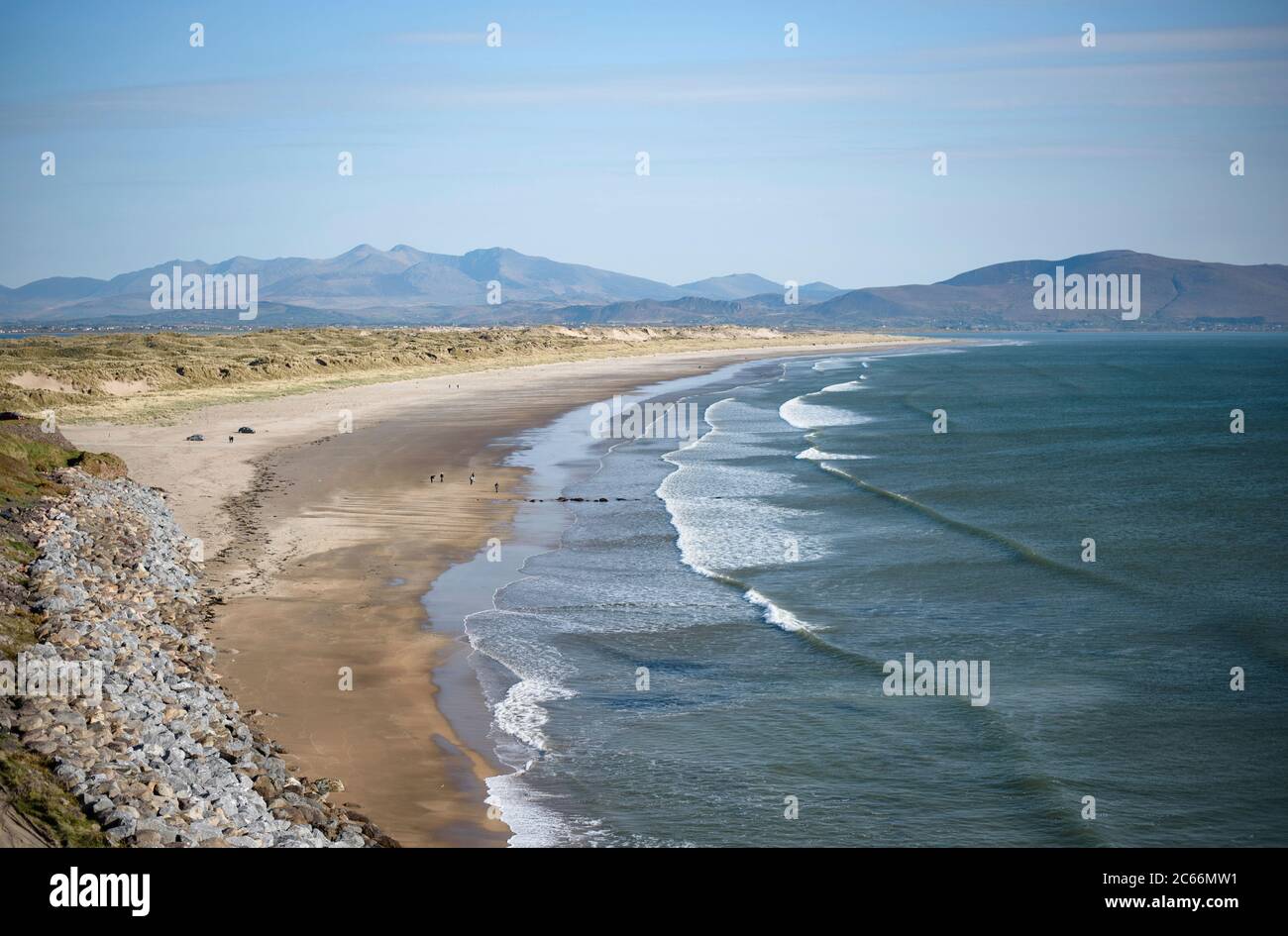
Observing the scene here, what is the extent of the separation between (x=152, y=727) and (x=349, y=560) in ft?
34.4

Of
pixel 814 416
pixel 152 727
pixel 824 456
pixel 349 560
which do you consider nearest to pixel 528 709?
pixel 152 727

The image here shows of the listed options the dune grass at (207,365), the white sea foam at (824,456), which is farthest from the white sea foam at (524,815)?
the dune grass at (207,365)

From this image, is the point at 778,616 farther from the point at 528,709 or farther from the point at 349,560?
the point at 349,560

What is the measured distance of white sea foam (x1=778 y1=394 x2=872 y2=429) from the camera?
4838 centimetres

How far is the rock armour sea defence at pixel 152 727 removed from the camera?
327 inches

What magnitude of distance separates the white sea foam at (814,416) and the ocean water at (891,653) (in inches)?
530

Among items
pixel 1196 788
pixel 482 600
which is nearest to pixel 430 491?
pixel 482 600

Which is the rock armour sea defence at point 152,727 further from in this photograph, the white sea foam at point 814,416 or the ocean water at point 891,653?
the white sea foam at point 814,416

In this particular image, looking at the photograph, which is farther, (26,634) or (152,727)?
(26,634)

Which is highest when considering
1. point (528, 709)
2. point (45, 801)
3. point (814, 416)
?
point (814, 416)

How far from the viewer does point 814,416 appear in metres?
51.8

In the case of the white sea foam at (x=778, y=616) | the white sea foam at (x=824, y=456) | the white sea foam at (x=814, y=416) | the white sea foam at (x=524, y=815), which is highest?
the white sea foam at (x=814, y=416)

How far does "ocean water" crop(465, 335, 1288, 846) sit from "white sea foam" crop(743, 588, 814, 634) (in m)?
0.06
